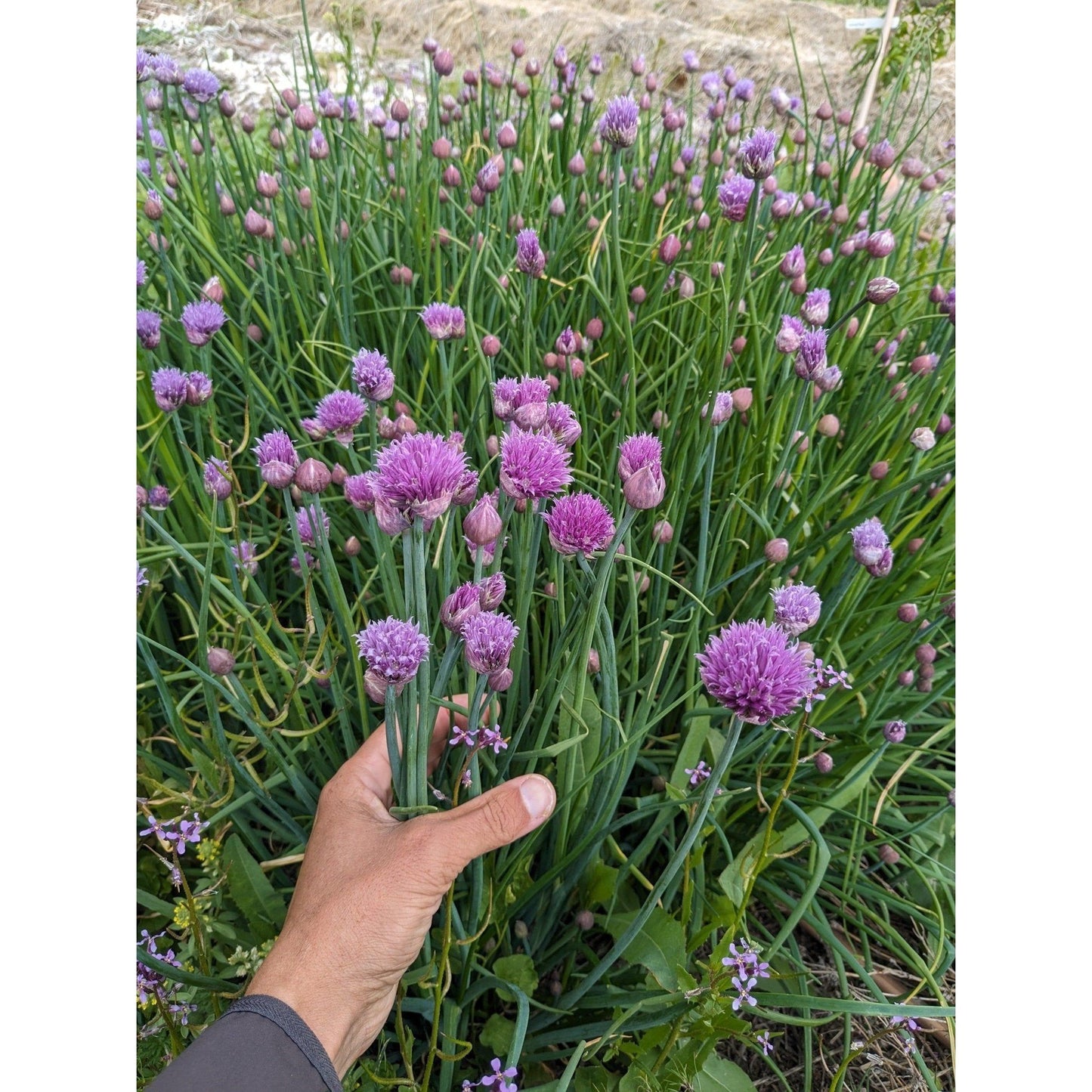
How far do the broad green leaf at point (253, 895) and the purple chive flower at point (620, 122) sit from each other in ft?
2.88

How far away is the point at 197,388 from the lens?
2.64 feet

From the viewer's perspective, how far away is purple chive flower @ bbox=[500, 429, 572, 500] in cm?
53

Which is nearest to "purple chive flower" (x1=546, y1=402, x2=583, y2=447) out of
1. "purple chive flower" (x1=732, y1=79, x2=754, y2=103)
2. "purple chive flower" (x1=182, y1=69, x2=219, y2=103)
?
"purple chive flower" (x1=182, y1=69, x2=219, y2=103)

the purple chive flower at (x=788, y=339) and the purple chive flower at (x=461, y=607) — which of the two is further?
the purple chive flower at (x=788, y=339)

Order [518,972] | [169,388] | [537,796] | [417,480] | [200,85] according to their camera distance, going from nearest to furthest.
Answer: [417,480], [537,796], [518,972], [169,388], [200,85]

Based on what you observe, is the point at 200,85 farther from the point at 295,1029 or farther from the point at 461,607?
the point at 295,1029

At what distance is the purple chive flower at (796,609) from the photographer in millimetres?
620

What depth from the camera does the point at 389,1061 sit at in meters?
0.73

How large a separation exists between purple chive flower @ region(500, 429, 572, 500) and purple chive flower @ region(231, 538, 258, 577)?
1.30ft

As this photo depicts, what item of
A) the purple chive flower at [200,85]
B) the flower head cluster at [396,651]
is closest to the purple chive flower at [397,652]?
the flower head cluster at [396,651]

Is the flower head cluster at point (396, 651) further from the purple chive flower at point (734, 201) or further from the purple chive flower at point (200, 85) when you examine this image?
the purple chive flower at point (200, 85)

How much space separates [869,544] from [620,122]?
1.82 feet

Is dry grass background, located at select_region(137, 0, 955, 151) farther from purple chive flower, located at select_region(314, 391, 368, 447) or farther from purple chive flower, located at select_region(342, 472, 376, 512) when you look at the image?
purple chive flower, located at select_region(342, 472, 376, 512)

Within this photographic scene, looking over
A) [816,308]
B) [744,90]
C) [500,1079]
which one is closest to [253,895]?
[500,1079]
